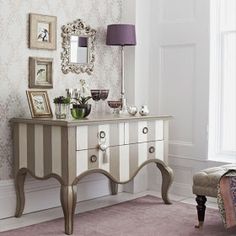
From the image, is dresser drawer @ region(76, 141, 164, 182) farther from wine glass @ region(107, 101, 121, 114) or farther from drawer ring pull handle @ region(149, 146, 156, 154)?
wine glass @ region(107, 101, 121, 114)

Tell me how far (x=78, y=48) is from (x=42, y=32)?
0.42 meters

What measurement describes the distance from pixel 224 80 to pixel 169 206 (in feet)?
4.23

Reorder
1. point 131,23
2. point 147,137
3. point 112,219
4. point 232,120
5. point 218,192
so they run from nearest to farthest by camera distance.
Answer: point 218,192 < point 112,219 < point 147,137 < point 232,120 < point 131,23

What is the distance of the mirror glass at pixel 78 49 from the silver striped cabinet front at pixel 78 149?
814 millimetres

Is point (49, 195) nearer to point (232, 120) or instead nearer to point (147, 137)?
point (147, 137)

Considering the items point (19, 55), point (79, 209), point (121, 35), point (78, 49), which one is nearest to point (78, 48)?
point (78, 49)

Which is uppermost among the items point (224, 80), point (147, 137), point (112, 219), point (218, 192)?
point (224, 80)

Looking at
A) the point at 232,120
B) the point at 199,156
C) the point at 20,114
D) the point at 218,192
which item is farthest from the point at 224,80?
the point at 20,114

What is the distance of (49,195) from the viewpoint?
4.07 metres

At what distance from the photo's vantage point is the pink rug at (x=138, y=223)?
3.39m

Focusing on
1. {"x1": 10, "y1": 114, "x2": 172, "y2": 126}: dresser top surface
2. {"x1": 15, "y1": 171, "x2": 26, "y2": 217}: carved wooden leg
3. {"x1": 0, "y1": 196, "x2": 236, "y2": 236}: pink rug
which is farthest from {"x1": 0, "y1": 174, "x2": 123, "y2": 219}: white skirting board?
{"x1": 10, "y1": 114, "x2": 172, "y2": 126}: dresser top surface

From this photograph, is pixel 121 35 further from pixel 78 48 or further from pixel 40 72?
pixel 40 72

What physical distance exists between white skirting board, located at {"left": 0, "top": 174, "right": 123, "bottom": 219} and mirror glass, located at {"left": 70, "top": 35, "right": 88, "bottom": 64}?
3.64 feet

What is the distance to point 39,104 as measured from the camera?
377cm
